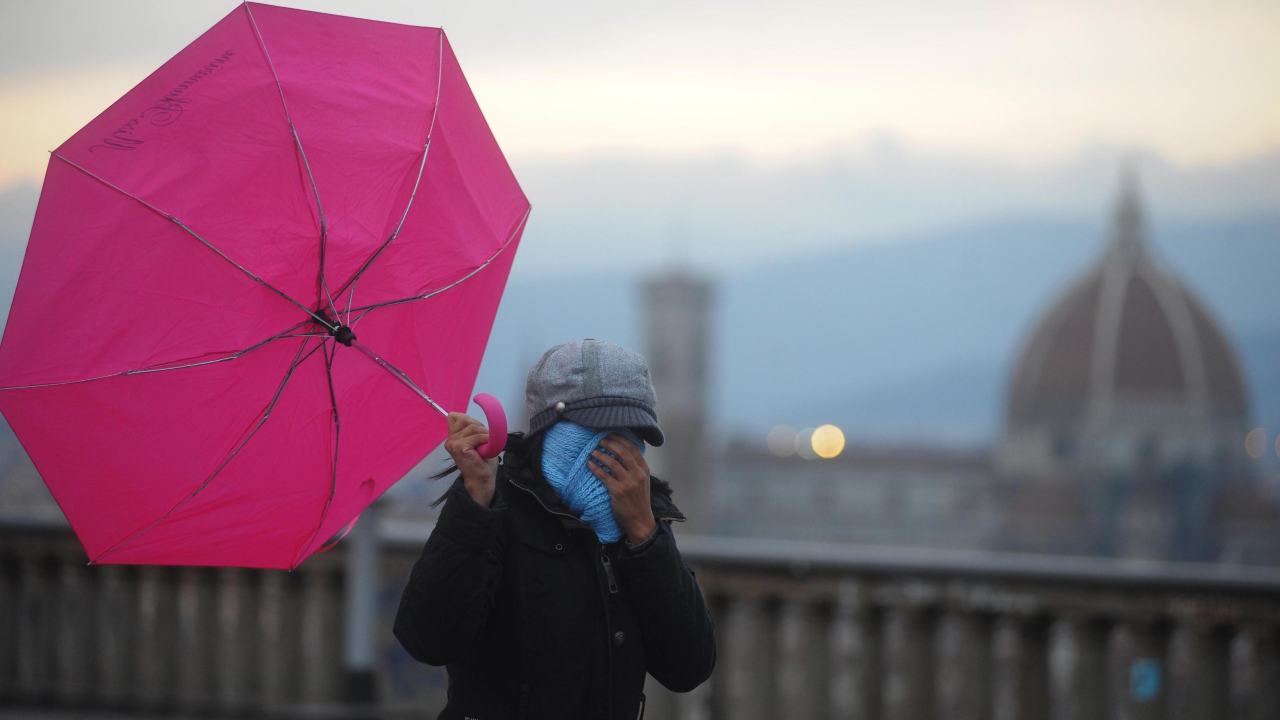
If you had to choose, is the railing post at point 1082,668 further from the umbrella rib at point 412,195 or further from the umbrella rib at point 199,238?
the umbrella rib at point 199,238

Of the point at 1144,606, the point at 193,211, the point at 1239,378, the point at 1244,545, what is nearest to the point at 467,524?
the point at 193,211

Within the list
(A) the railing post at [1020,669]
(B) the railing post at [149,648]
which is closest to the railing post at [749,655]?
(A) the railing post at [1020,669]

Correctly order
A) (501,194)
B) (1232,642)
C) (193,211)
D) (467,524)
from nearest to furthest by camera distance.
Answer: (467,524) → (193,211) → (501,194) → (1232,642)

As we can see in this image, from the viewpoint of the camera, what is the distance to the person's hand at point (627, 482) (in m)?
2.45

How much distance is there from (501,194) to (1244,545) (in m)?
122

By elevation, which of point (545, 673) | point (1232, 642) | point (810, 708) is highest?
point (545, 673)

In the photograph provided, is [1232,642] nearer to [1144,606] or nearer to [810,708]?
[1144,606]

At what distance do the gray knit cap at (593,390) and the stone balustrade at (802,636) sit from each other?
125 inches

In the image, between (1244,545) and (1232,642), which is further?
(1244,545)

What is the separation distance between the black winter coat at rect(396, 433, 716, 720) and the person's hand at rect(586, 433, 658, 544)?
41 mm

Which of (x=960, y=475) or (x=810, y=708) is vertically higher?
(x=810, y=708)

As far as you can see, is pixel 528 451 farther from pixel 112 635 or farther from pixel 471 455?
pixel 112 635

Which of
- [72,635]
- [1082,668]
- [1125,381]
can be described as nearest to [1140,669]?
[1082,668]

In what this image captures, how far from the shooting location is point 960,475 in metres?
126
